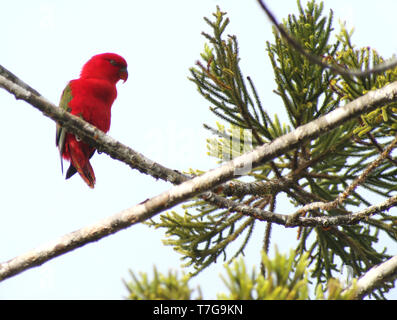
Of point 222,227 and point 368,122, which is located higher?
point 368,122

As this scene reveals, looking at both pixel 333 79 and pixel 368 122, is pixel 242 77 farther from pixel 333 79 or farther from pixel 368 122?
pixel 368 122

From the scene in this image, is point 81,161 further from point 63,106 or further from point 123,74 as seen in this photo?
point 123,74

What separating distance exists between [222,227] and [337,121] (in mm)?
2195

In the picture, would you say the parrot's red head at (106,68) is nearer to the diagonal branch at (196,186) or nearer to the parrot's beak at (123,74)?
the parrot's beak at (123,74)

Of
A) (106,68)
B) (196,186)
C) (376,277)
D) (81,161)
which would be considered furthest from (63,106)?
(376,277)

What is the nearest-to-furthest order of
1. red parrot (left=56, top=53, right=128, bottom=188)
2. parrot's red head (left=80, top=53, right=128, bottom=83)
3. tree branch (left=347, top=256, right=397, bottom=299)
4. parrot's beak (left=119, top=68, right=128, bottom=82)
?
tree branch (left=347, top=256, right=397, bottom=299) < red parrot (left=56, top=53, right=128, bottom=188) < parrot's red head (left=80, top=53, right=128, bottom=83) < parrot's beak (left=119, top=68, right=128, bottom=82)

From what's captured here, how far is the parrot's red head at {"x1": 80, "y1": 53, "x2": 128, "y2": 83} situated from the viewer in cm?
523

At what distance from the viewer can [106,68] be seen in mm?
5355

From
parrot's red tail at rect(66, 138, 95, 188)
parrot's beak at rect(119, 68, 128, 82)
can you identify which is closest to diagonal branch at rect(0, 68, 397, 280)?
parrot's red tail at rect(66, 138, 95, 188)

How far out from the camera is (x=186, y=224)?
414cm

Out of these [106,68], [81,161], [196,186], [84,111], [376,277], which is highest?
[106,68]

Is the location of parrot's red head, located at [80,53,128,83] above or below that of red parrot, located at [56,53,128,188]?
above

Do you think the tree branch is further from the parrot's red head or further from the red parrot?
the parrot's red head
